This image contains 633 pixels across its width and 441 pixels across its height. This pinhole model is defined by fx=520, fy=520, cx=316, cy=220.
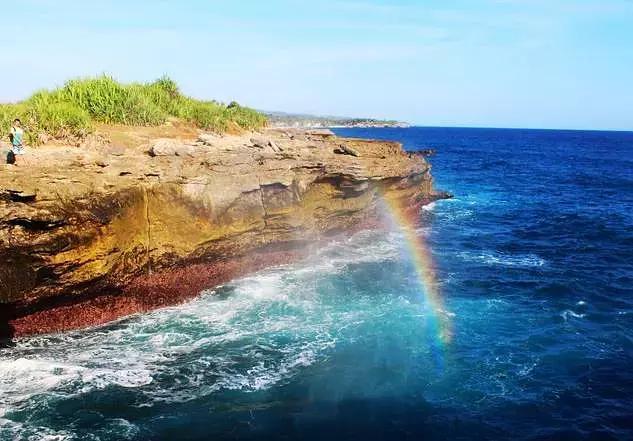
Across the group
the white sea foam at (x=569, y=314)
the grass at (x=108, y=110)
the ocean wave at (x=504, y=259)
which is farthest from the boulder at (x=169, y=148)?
the white sea foam at (x=569, y=314)

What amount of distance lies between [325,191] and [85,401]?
60.6 feet

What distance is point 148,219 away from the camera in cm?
2209

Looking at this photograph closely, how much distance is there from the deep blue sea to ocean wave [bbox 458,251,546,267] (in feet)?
1.43

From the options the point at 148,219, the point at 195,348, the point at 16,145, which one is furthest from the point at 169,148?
the point at 195,348

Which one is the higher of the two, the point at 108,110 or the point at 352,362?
the point at 108,110

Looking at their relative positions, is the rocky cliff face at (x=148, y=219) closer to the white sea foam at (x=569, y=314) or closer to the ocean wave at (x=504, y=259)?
the ocean wave at (x=504, y=259)

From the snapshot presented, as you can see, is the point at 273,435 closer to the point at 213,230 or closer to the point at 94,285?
the point at 94,285

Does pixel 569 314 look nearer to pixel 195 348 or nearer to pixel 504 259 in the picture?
pixel 504 259

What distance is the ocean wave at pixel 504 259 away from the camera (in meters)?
29.7

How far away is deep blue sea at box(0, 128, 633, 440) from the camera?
14.3 meters

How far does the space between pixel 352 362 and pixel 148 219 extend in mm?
10635

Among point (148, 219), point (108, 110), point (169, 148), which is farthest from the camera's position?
point (108, 110)

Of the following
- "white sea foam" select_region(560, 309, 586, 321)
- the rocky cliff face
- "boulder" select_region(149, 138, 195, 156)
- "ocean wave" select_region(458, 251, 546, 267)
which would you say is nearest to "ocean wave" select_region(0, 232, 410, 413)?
the rocky cliff face

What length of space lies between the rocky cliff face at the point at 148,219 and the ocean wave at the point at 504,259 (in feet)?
26.6
